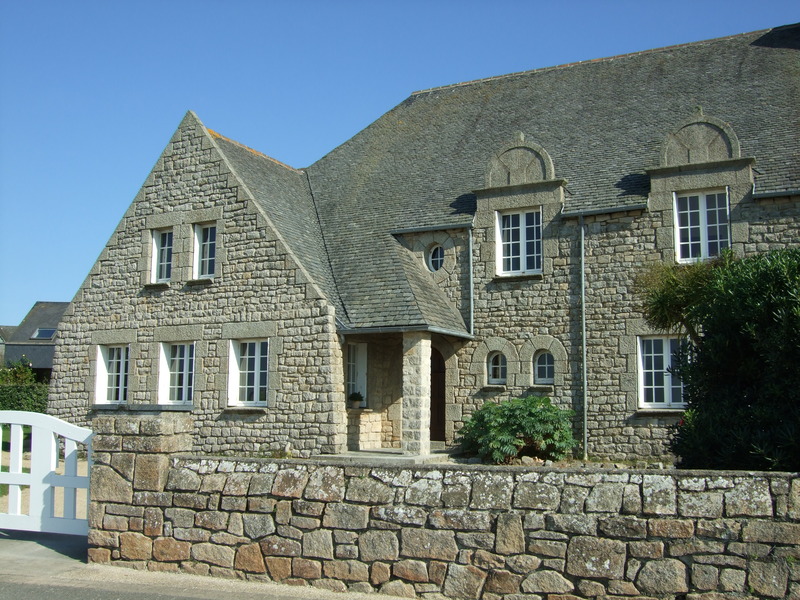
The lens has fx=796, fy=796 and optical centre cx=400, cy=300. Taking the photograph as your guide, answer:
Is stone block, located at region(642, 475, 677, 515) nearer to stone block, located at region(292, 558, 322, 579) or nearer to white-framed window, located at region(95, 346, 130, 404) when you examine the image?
stone block, located at region(292, 558, 322, 579)

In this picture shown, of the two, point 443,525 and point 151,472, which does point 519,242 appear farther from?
point 443,525

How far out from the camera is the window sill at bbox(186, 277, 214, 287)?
18.0 metres

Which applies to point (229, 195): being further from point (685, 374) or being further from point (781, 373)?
point (781, 373)

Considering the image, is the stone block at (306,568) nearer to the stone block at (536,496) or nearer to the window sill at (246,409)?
the stone block at (536,496)

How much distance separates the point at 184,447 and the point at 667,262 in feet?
35.5

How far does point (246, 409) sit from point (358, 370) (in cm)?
257

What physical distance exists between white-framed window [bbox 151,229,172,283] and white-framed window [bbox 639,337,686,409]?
1101 cm

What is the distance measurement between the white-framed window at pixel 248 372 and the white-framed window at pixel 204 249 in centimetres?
209

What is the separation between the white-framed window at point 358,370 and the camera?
17.5 meters

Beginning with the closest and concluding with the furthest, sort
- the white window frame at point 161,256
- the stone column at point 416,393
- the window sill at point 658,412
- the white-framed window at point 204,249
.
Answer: the window sill at point 658,412 < the stone column at point 416,393 < the white-framed window at point 204,249 < the white window frame at point 161,256

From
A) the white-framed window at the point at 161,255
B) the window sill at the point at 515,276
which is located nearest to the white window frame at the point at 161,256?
the white-framed window at the point at 161,255

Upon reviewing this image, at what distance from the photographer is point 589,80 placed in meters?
21.0

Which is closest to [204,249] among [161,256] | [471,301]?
[161,256]

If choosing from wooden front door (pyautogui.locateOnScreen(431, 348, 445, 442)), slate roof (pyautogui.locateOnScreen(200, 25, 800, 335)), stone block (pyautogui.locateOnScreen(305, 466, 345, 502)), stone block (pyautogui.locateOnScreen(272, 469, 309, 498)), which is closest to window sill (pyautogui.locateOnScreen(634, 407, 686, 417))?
slate roof (pyautogui.locateOnScreen(200, 25, 800, 335))
